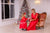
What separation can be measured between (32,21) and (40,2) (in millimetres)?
664

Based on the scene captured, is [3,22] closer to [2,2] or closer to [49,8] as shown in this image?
[2,2]

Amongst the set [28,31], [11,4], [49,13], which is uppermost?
[11,4]

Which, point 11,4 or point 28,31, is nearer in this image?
point 28,31

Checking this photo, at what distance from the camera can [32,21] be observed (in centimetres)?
148

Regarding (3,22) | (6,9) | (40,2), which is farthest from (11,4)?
(40,2)

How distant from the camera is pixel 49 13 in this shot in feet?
6.73

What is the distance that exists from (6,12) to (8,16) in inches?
3.6

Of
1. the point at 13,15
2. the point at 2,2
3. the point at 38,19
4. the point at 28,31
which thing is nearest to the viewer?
the point at 28,31

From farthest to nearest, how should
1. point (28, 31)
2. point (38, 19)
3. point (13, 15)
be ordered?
point (13, 15), point (38, 19), point (28, 31)

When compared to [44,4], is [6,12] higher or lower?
lower

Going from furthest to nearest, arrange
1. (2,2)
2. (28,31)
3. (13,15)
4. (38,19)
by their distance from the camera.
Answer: (13,15) < (2,2) < (38,19) < (28,31)

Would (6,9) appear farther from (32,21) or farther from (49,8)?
→ (49,8)

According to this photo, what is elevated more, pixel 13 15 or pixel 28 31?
pixel 13 15

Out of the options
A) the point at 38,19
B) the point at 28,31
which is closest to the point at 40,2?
the point at 38,19
